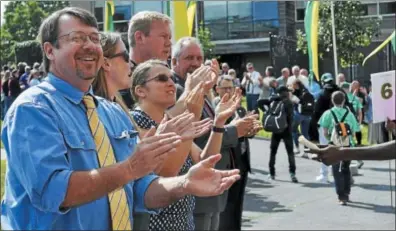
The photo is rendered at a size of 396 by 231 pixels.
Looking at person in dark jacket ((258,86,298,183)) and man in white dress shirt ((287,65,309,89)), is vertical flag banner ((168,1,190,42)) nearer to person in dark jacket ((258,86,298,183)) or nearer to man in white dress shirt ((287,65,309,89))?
person in dark jacket ((258,86,298,183))

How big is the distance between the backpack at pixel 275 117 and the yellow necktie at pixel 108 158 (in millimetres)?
8297

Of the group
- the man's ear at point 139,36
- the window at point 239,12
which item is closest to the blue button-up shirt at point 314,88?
the man's ear at point 139,36

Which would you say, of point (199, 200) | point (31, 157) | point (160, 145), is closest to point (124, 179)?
point (160, 145)

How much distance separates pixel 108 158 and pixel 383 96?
6915mm

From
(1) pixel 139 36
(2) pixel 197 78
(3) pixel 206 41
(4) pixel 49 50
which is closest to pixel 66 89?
(4) pixel 49 50

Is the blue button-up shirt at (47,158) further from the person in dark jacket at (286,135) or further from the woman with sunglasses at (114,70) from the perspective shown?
the person in dark jacket at (286,135)

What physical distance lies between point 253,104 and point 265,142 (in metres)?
1.62

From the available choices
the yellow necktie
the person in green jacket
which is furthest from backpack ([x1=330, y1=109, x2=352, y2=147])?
the yellow necktie

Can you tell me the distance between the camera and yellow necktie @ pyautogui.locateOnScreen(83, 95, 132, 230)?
2.44m

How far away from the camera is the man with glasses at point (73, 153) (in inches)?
87.9

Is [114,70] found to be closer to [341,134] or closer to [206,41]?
[341,134]

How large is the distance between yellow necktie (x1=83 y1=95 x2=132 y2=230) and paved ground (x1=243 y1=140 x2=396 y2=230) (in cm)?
555

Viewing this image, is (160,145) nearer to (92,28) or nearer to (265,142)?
(92,28)

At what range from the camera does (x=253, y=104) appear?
16.3 meters
